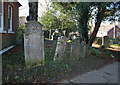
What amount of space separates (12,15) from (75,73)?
8186 millimetres

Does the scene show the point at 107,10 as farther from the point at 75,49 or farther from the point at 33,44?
the point at 33,44

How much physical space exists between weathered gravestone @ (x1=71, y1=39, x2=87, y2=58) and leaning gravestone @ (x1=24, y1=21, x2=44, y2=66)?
2.22 metres

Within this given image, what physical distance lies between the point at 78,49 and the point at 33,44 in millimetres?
3055

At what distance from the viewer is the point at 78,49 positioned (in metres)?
6.59

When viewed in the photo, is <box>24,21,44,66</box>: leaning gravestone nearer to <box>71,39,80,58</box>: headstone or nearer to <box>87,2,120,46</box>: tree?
<box>71,39,80,58</box>: headstone

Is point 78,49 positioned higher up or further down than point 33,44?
further down

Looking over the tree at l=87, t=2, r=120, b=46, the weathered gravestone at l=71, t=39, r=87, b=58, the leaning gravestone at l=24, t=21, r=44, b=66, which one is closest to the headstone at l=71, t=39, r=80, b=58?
the weathered gravestone at l=71, t=39, r=87, b=58

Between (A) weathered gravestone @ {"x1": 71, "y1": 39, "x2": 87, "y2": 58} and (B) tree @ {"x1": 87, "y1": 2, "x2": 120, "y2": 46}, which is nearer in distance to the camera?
(A) weathered gravestone @ {"x1": 71, "y1": 39, "x2": 87, "y2": 58}

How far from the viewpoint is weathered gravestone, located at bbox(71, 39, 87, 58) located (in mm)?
6352

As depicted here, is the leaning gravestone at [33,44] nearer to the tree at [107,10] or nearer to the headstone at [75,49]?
the headstone at [75,49]

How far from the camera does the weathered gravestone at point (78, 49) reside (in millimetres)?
6352

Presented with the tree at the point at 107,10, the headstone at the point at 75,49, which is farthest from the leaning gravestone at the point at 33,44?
the tree at the point at 107,10

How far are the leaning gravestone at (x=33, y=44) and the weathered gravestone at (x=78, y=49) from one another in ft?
7.29

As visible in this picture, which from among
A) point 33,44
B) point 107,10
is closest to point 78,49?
point 33,44
